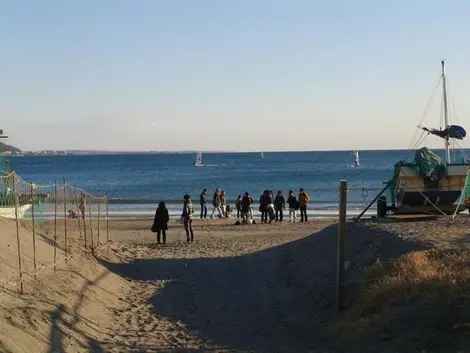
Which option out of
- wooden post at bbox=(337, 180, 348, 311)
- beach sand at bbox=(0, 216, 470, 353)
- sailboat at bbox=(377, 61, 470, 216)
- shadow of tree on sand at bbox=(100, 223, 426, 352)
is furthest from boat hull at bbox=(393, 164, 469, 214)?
wooden post at bbox=(337, 180, 348, 311)

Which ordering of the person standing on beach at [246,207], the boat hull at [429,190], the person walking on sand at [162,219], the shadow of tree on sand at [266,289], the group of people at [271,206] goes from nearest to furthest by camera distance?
the shadow of tree on sand at [266,289], the boat hull at [429,190], the person walking on sand at [162,219], the person standing on beach at [246,207], the group of people at [271,206]

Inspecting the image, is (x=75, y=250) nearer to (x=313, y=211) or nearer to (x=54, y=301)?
(x=54, y=301)

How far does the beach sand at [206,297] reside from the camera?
31.3ft

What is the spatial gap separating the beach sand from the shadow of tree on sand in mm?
22

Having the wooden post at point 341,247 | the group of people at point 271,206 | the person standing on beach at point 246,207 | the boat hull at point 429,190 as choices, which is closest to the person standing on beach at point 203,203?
the group of people at point 271,206

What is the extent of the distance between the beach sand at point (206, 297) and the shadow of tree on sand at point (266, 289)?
0.07 ft

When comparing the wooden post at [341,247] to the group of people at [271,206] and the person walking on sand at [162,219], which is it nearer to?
the person walking on sand at [162,219]

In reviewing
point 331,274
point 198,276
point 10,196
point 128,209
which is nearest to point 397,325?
point 331,274

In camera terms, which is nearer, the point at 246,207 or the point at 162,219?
the point at 162,219

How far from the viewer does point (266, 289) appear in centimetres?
1444

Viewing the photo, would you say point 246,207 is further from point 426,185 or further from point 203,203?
point 426,185

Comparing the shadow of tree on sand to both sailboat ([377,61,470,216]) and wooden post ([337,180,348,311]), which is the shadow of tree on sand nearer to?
wooden post ([337,180,348,311])

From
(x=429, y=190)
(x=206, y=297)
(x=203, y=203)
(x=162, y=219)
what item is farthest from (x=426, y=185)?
(x=203, y=203)

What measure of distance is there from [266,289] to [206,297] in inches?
53.1
